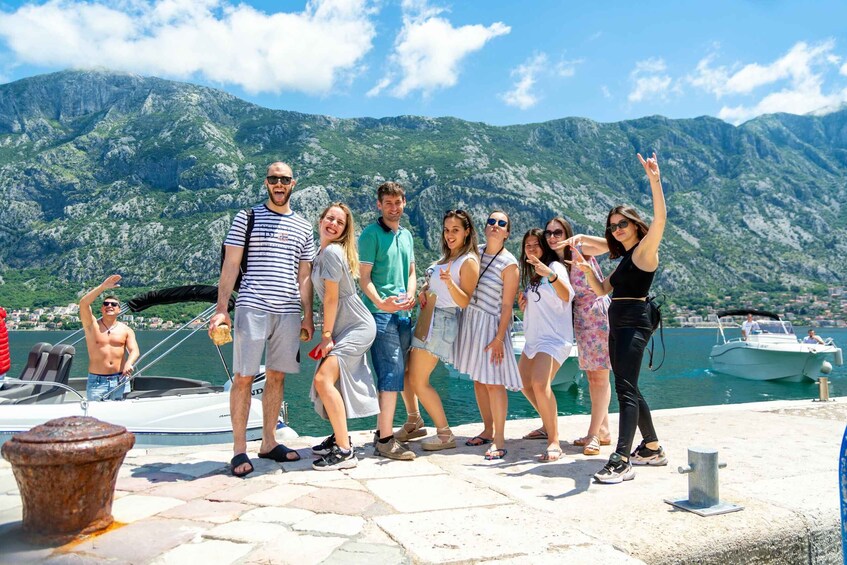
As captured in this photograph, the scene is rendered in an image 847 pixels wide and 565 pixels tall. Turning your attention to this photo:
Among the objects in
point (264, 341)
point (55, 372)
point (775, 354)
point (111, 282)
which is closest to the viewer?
point (264, 341)

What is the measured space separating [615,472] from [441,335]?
1.70m

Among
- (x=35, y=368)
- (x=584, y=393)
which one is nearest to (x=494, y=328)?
(x=35, y=368)

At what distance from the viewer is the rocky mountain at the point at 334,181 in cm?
9638

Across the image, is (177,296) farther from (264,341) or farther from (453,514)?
(453,514)

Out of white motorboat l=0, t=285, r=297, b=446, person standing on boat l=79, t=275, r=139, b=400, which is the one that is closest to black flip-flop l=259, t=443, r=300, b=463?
white motorboat l=0, t=285, r=297, b=446

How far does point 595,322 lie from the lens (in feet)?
16.5

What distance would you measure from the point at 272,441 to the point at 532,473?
207 cm

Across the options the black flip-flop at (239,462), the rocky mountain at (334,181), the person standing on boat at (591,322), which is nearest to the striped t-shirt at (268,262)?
the black flip-flop at (239,462)

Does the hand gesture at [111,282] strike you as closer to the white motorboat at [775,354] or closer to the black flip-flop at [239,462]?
the black flip-flop at [239,462]

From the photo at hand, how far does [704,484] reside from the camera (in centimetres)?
307

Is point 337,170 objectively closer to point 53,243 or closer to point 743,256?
point 53,243

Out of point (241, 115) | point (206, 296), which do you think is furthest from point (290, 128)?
point (206, 296)

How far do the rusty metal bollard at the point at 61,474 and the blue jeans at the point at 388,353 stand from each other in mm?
2135

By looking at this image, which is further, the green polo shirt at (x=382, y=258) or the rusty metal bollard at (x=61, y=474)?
the green polo shirt at (x=382, y=258)
